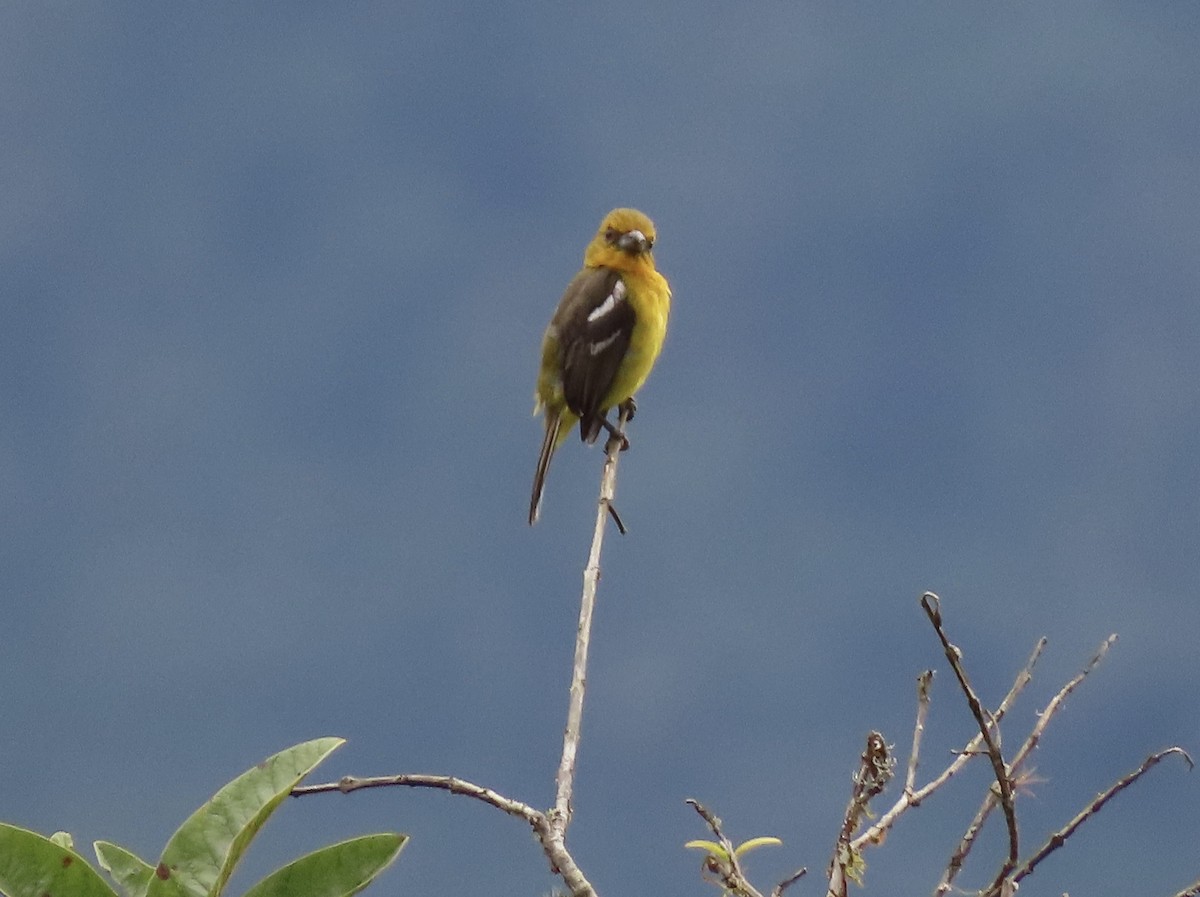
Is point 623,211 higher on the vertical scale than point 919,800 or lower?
higher

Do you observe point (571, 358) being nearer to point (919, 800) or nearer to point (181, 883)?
point (919, 800)

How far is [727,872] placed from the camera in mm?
2400

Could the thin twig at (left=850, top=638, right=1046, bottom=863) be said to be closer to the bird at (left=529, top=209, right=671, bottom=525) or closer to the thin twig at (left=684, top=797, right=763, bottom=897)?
the thin twig at (left=684, top=797, right=763, bottom=897)

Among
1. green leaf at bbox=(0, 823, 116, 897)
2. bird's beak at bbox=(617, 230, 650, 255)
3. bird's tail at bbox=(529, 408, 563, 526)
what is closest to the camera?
green leaf at bbox=(0, 823, 116, 897)

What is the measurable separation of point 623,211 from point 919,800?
477cm

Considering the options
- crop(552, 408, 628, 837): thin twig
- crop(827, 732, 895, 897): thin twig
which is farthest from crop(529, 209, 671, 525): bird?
crop(827, 732, 895, 897): thin twig

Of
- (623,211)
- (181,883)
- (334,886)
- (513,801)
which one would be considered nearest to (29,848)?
(181,883)

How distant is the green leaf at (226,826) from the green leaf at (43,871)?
0.28ft

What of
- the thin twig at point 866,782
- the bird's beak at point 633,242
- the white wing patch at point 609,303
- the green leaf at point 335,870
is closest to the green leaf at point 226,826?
the green leaf at point 335,870

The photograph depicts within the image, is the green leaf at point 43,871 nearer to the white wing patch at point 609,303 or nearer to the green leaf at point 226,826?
the green leaf at point 226,826

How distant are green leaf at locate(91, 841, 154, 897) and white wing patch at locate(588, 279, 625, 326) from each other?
4538 millimetres

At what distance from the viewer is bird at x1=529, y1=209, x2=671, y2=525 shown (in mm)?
6238

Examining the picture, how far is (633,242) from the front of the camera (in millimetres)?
6703

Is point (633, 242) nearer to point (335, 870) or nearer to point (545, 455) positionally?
point (545, 455)
